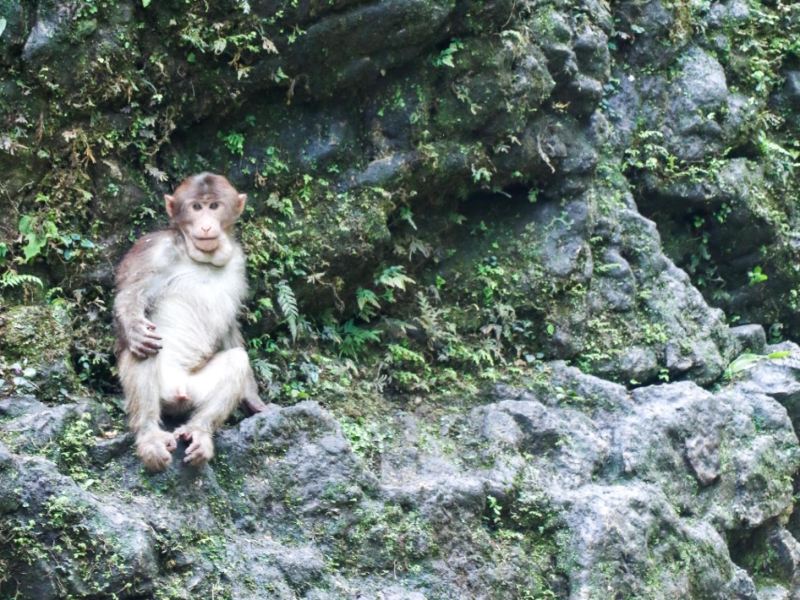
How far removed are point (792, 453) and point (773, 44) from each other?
5.31 metres

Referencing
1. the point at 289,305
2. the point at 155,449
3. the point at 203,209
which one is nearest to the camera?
the point at 155,449

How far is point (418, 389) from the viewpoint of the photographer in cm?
920

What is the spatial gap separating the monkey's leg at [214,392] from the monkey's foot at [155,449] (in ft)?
0.50

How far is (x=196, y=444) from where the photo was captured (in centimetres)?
669

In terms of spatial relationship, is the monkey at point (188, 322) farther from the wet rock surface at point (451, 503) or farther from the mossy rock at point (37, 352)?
the mossy rock at point (37, 352)

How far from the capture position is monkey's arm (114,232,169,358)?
22.9ft

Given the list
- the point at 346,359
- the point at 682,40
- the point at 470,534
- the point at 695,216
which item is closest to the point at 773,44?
the point at 682,40

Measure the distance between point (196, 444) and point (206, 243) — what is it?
156cm

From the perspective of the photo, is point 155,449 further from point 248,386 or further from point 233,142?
point 233,142

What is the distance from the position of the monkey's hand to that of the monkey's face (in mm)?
819

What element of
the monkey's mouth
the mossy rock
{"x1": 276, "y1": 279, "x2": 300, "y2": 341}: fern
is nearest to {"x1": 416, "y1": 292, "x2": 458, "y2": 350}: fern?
{"x1": 276, "y1": 279, "x2": 300, "y2": 341}: fern

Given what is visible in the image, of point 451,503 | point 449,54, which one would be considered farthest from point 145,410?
point 449,54

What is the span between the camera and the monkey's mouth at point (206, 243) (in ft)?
24.7

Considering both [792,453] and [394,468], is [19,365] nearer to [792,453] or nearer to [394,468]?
[394,468]
